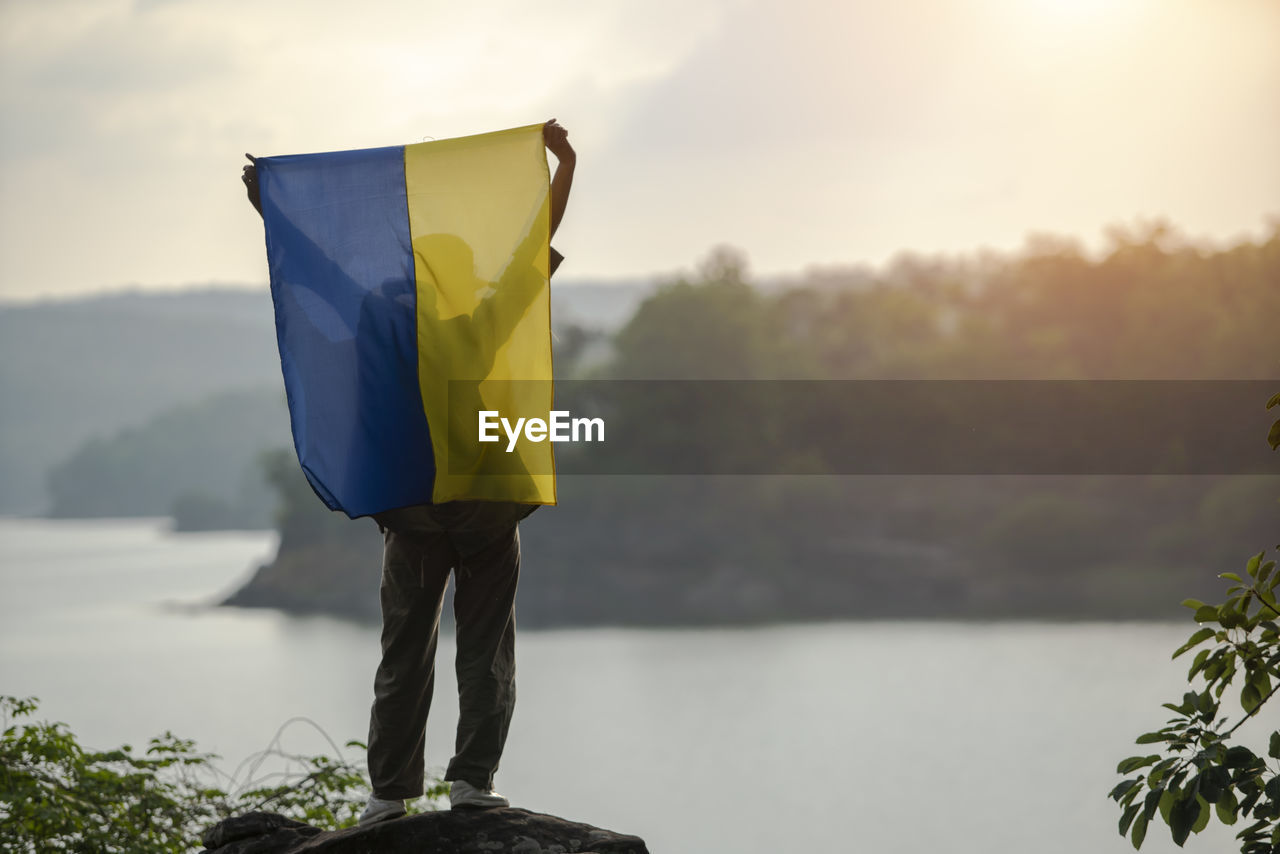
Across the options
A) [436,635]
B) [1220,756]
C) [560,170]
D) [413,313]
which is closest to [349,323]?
[413,313]

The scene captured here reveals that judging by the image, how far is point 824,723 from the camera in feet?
71.7

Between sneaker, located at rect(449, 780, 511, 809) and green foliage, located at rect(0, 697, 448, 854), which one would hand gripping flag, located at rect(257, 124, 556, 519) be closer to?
sneaker, located at rect(449, 780, 511, 809)

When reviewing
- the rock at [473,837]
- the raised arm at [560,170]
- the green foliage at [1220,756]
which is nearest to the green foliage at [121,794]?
the rock at [473,837]

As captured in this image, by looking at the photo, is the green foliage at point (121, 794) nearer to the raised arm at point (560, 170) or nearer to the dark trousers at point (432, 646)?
the dark trousers at point (432, 646)

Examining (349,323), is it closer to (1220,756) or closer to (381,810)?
(381,810)

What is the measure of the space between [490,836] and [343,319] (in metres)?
1.13

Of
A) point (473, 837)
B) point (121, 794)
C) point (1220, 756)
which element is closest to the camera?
point (1220, 756)

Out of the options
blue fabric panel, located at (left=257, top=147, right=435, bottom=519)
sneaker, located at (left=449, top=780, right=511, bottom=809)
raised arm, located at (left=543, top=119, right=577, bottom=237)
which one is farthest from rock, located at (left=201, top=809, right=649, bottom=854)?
raised arm, located at (left=543, top=119, right=577, bottom=237)

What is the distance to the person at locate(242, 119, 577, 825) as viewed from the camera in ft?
8.40

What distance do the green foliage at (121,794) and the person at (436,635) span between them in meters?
1.32

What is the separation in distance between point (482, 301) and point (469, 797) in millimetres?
1069

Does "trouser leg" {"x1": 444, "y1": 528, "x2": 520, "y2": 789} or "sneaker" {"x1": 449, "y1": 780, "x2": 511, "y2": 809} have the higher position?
"trouser leg" {"x1": 444, "y1": 528, "x2": 520, "y2": 789}

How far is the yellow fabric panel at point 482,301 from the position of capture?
256 centimetres

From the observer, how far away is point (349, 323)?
8.54ft
